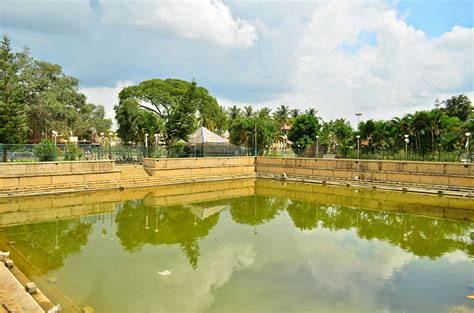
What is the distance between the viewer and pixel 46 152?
22578 mm

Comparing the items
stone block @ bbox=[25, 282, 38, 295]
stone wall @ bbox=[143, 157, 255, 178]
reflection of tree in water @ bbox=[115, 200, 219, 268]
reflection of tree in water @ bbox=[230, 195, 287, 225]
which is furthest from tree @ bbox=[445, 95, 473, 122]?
stone block @ bbox=[25, 282, 38, 295]

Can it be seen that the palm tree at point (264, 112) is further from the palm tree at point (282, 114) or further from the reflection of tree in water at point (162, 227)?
the reflection of tree in water at point (162, 227)

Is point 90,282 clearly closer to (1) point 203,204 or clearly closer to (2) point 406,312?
(2) point 406,312

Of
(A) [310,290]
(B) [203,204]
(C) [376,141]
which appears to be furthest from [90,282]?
(C) [376,141]

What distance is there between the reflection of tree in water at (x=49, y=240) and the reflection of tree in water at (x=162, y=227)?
142cm

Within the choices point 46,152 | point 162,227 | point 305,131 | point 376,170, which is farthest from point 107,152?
point 305,131

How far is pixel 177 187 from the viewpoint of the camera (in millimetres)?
24531

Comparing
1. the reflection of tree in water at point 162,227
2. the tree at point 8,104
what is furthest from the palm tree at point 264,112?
the reflection of tree in water at point 162,227

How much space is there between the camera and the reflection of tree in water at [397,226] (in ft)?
38.2

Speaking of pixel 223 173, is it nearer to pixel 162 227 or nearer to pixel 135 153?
pixel 135 153

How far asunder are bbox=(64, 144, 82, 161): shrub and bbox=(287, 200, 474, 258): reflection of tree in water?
1536 centimetres

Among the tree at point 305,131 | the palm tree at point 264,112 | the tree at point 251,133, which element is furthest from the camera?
the palm tree at point 264,112

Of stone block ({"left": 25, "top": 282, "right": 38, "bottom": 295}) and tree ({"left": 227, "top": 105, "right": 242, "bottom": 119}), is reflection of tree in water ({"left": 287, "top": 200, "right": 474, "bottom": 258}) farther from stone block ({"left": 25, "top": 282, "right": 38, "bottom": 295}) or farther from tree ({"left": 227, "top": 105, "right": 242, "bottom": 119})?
tree ({"left": 227, "top": 105, "right": 242, "bottom": 119})

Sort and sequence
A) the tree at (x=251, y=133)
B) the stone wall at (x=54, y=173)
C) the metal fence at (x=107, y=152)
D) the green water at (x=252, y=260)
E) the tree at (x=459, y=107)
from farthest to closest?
the tree at (x=459, y=107), the tree at (x=251, y=133), the metal fence at (x=107, y=152), the stone wall at (x=54, y=173), the green water at (x=252, y=260)
